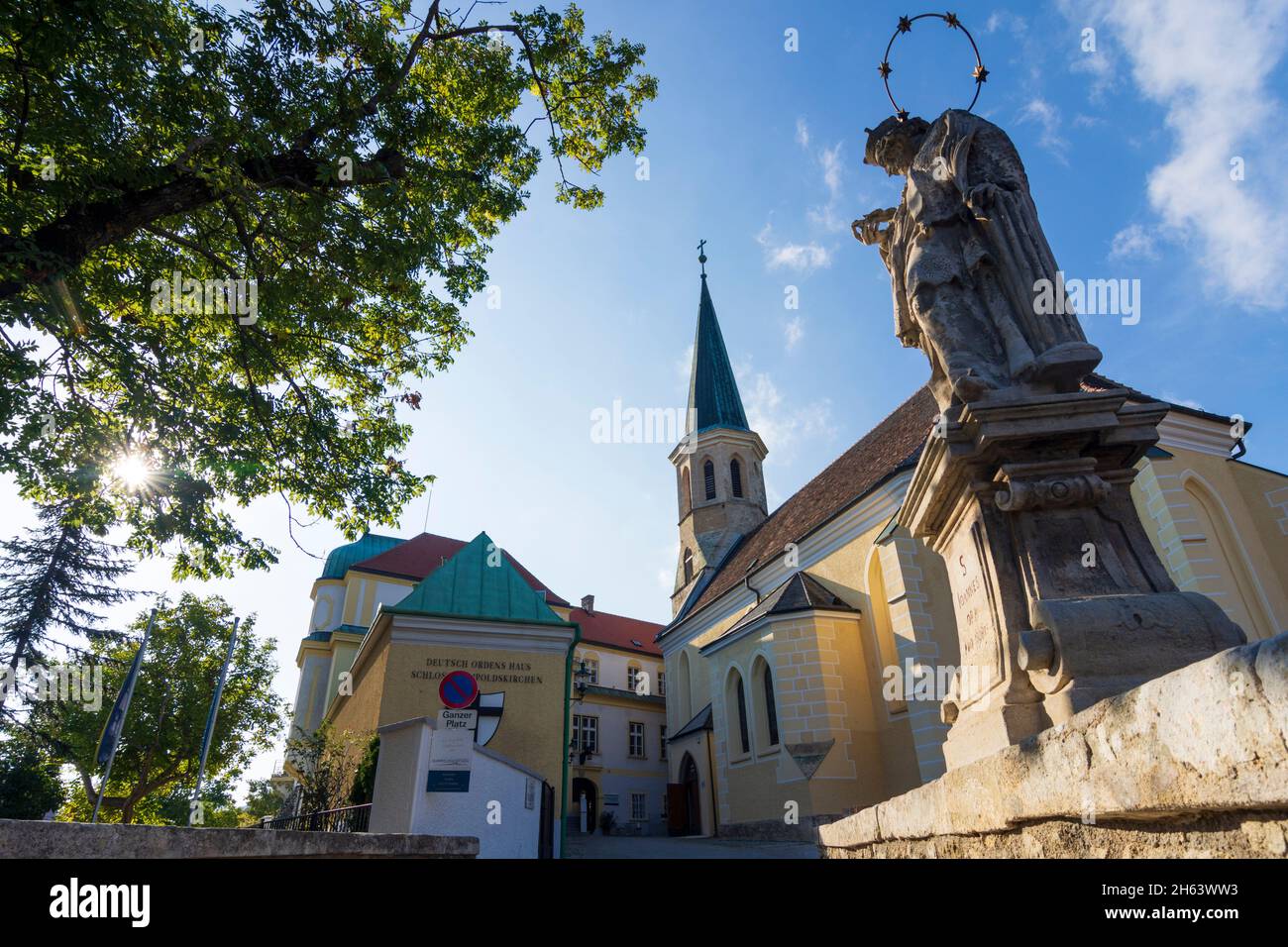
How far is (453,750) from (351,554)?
31157mm

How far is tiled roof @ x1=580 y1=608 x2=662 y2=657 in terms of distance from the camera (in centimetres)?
3988

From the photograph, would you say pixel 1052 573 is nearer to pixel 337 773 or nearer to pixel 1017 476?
pixel 1017 476

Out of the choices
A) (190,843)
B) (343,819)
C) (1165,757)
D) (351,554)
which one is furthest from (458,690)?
(351,554)

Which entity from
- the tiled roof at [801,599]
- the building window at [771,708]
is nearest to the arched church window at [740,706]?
the building window at [771,708]

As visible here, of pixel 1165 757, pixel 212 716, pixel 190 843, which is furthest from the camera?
pixel 212 716

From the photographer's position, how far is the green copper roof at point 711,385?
3609cm

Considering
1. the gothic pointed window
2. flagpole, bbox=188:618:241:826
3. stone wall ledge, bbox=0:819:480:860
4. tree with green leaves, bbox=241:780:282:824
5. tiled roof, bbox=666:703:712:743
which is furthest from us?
tree with green leaves, bbox=241:780:282:824

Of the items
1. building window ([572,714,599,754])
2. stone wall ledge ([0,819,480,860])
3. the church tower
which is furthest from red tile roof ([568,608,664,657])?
stone wall ledge ([0,819,480,860])

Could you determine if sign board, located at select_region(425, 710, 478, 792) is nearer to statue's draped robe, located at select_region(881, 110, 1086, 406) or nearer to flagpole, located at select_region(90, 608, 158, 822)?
statue's draped robe, located at select_region(881, 110, 1086, 406)

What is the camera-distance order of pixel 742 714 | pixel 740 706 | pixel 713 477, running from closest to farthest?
pixel 742 714 < pixel 740 706 < pixel 713 477

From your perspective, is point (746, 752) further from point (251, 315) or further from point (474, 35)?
point (474, 35)

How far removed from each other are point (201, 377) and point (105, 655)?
2441 cm

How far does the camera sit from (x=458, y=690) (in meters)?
8.23

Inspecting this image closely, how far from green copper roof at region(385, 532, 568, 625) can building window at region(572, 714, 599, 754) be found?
2153cm
